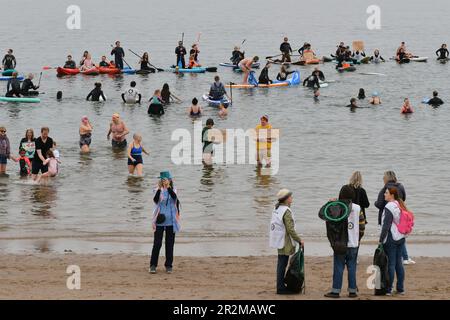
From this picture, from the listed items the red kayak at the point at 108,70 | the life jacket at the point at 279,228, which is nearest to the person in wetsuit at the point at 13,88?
the red kayak at the point at 108,70

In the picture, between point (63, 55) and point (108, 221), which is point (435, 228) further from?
point (63, 55)

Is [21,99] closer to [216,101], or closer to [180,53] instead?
[216,101]

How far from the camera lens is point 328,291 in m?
15.5

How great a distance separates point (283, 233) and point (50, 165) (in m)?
12.2

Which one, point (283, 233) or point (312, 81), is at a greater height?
point (312, 81)

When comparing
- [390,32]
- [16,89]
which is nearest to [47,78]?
[16,89]

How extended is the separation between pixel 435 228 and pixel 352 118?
62.3 ft

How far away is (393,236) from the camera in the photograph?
15.4 metres

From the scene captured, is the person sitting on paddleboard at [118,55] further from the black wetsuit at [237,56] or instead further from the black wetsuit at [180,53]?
the black wetsuit at [237,56]

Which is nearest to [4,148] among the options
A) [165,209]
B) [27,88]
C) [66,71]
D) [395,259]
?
[165,209]

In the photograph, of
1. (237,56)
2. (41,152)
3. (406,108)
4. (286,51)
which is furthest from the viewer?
(286,51)

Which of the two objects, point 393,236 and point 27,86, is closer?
point 393,236

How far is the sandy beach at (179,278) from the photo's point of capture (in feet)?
49.7

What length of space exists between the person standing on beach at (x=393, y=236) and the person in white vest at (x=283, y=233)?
4.24ft
